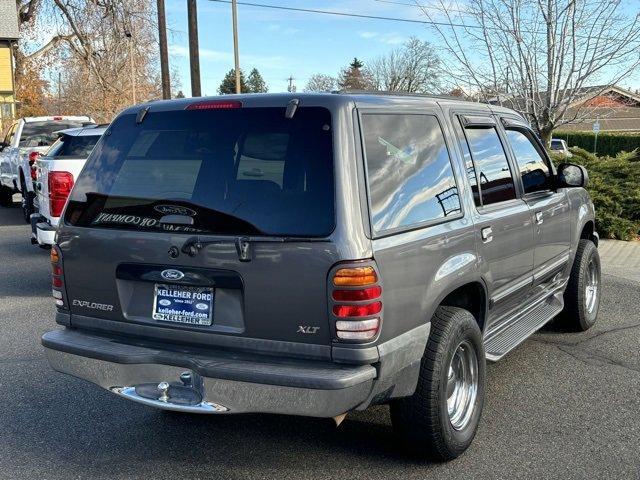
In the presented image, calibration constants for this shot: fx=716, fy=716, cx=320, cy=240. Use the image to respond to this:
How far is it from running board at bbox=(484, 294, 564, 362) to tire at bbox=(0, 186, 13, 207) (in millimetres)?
15750

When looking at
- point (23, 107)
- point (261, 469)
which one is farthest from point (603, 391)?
point (23, 107)

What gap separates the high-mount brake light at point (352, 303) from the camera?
312 centimetres

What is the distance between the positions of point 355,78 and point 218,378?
2940 inches

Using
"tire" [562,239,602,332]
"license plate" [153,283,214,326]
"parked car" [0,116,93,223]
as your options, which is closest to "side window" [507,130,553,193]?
"tire" [562,239,602,332]

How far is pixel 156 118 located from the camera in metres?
3.83

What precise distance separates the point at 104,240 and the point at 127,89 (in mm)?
30931

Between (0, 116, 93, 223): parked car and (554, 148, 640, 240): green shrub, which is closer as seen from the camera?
(554, 148, 640, 240): green shrub

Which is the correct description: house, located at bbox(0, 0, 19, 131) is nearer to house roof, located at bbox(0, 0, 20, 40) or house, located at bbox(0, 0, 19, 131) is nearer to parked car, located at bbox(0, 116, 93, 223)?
house roof, located at bbox(0, 0, 20, 40)

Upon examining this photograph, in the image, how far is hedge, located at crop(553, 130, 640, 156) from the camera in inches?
1613

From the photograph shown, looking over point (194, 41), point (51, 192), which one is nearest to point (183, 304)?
point (51, 192)

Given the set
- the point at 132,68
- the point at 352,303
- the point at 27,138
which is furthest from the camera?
the point at 132,68

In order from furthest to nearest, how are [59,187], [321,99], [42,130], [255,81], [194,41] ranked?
[255,81]
[194,41]
[42,130]
[59,187]
[321,99]

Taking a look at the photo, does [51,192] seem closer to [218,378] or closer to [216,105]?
[216,105]

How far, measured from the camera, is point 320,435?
4.18m
